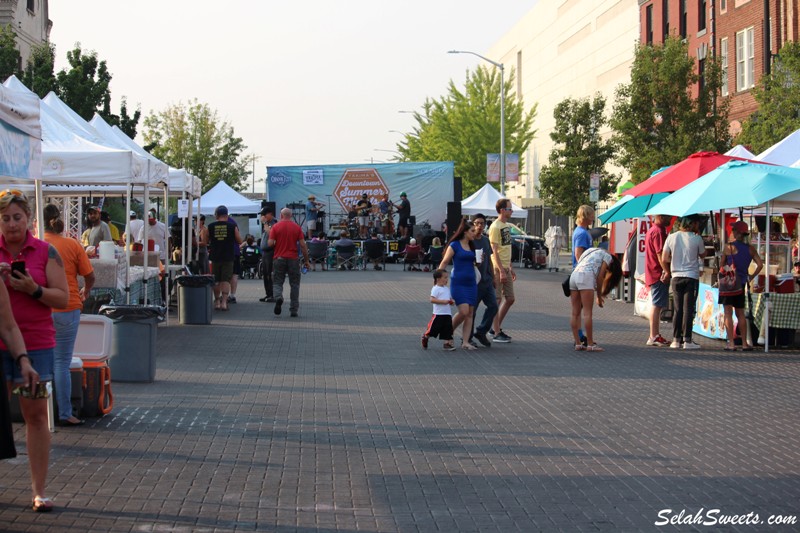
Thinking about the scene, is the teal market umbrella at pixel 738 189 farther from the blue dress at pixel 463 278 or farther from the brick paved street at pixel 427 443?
the blue dress at pixel 463 278

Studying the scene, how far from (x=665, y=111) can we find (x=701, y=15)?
12446 mm

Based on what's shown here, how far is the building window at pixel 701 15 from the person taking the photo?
4212 centimetres

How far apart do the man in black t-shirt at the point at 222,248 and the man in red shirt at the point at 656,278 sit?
8289 mm

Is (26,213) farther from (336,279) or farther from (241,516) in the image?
(336,279)

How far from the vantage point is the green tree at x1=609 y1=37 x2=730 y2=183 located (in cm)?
3122

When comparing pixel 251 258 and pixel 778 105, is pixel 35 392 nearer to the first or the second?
pixel 778 105

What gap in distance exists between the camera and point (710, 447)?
25.9 ft

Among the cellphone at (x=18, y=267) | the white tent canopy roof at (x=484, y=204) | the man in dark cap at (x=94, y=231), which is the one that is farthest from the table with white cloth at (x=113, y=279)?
the white tent canopy roof at (x=484, y=204)

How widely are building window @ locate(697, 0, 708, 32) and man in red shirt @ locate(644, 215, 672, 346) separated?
29.4 metres

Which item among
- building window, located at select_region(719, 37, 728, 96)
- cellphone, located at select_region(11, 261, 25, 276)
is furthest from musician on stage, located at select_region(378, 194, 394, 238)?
cellphone, located at select_region(11, 261, 25, 276)

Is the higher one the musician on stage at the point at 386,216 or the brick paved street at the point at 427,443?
the musician on stage at the point at 386,216

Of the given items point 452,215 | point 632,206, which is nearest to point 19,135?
point 632,206

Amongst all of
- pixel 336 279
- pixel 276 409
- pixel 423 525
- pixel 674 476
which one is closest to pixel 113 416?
pixel 276 409

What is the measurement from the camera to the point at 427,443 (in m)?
8.02
